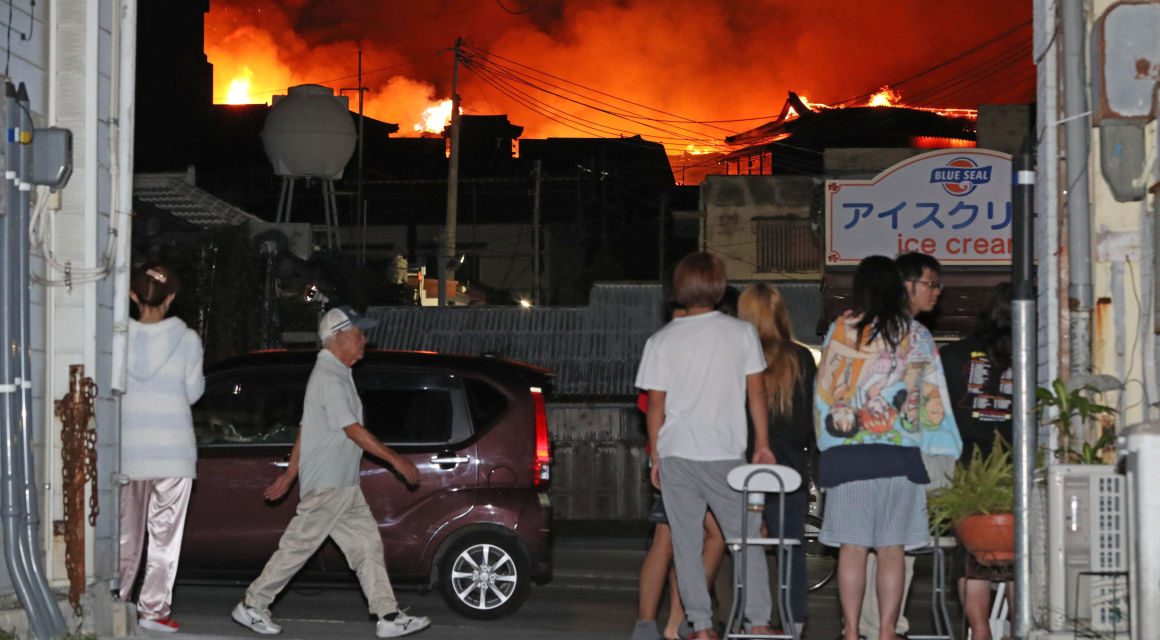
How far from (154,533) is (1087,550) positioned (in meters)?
4.88

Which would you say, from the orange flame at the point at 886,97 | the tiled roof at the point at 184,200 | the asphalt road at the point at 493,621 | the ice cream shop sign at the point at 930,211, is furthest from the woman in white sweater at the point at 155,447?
the orange flame at the point at 886,97

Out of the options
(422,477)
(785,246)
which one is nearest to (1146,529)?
(422,477)

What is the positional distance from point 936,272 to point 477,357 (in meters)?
4.19

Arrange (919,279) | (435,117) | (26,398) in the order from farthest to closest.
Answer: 1. (435,117)
2. (919,279)
3. (26,398)

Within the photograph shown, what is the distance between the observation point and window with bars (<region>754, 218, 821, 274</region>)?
3650 cm

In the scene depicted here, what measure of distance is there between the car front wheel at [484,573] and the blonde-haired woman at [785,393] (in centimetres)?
279

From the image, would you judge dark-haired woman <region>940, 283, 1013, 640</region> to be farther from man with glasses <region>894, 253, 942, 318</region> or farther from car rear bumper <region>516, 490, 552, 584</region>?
car rear bumper <region>516, 490, 552, 584</region>

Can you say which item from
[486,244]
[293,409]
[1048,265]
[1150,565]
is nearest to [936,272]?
[1048,265]

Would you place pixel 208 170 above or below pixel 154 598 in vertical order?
above

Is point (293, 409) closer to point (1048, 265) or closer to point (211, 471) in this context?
point (211, 471)

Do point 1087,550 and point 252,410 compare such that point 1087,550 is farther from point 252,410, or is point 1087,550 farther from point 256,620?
point 252,410

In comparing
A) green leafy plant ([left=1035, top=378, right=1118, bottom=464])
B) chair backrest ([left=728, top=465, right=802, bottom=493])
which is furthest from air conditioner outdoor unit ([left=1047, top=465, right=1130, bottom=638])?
chair backrest ([left=728, top=465, right=802, bottom=493])

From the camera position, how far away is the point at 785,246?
3681 cm

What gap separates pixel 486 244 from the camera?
49.4 meters
